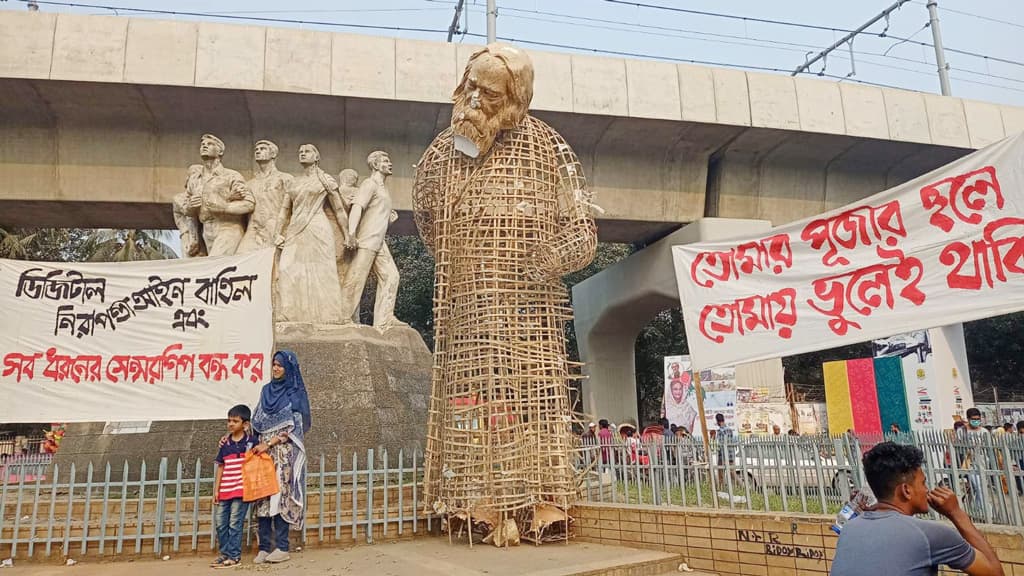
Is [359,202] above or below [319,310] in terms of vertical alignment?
above

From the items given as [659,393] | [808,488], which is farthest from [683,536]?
[659,393]

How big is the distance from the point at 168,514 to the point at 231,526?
0.93m

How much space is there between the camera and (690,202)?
14984 mm

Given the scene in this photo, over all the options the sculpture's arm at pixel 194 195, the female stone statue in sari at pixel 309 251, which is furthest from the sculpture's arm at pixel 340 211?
the sculpture's arm at pixel 194 195

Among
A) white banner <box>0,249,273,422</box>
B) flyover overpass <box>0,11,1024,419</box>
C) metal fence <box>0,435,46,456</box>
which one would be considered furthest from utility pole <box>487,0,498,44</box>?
metal fence <box>0,435,46,456</box>

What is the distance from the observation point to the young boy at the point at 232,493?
540 centimetres

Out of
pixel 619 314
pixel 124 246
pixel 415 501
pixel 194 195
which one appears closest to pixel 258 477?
pixel 415 501

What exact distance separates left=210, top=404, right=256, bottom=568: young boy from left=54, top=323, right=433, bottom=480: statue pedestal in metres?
1.34

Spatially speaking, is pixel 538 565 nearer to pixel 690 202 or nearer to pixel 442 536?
pixel 442 536

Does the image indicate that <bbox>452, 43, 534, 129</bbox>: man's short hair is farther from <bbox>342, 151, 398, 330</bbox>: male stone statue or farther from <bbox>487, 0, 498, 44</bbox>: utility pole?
<bbox>487, 0, 498, 44</bbox>: utility pole

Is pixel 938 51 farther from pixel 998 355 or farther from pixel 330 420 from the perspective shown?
pixel 330 420

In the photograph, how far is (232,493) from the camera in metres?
5.39

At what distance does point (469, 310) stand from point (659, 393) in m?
21.7

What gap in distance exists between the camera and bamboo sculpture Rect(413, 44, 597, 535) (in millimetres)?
5855
